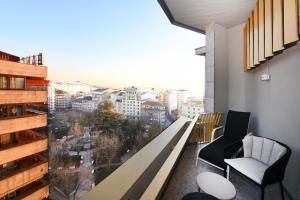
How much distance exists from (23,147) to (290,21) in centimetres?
1355

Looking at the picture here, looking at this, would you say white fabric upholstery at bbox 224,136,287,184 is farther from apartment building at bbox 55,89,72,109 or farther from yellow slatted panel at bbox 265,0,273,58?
apartment building at bbox 55,89,72,109

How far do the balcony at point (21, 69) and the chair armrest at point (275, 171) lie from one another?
1337 centimetres

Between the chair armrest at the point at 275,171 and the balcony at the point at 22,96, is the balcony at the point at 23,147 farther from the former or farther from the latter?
the chair armrest at the point at 275,171

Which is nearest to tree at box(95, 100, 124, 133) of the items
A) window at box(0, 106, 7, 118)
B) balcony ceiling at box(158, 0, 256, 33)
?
balcony ceiling at box(158, 0, 256, 33)

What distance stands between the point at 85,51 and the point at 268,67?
42.6ft

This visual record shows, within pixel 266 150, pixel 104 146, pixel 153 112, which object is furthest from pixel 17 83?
pixel 266 150

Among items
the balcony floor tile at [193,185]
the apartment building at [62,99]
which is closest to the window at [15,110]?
the apartment building at [62,99]

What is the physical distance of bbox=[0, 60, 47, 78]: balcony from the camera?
10.5 metres

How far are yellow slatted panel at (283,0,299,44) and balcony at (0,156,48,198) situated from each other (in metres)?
13.6

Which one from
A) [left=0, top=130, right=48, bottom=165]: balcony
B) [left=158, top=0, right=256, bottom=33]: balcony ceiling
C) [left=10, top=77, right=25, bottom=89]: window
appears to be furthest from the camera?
[left=10, top=77, right=25, bottom=89]: window

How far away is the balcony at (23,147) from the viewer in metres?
10.4

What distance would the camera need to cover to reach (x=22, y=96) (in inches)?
453

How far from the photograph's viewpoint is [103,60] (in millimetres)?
13250

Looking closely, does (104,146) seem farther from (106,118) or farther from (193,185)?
(193,185)
